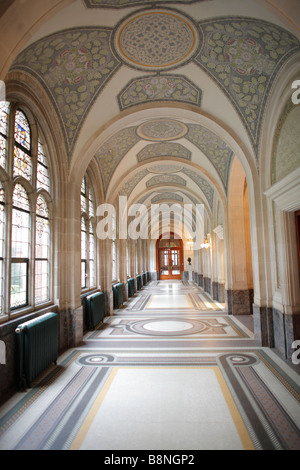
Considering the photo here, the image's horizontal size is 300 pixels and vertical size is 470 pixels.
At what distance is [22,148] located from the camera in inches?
195

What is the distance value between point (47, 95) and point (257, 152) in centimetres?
Answer: 446

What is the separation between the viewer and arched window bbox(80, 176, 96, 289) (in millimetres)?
8117

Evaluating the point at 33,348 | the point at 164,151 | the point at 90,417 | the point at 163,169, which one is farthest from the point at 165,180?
the point at 90,417

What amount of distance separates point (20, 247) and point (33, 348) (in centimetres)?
163

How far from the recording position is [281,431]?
2957mm

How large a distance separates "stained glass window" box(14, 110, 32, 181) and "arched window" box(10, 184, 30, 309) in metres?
0.31

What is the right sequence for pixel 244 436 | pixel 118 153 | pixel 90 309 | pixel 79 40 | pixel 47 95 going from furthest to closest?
pixel 118 153, pixel 90 309, pixel 47 95, pixel 79 40, pixel 244 436

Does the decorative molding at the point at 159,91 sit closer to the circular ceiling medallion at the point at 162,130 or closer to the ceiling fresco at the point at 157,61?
the ceiling fresco at the point at 157,61

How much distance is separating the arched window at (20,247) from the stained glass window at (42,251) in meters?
0.42

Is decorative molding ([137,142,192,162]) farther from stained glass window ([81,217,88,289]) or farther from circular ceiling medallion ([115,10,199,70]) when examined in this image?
circular ceiling medallion ([115,10,199,70])

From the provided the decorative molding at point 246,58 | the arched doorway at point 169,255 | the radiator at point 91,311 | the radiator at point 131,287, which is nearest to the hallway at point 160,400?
the radiator at point 91,311

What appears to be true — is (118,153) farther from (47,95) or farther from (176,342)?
(176,342)

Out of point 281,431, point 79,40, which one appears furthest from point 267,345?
point 79,40

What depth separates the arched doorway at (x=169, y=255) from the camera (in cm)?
2900
